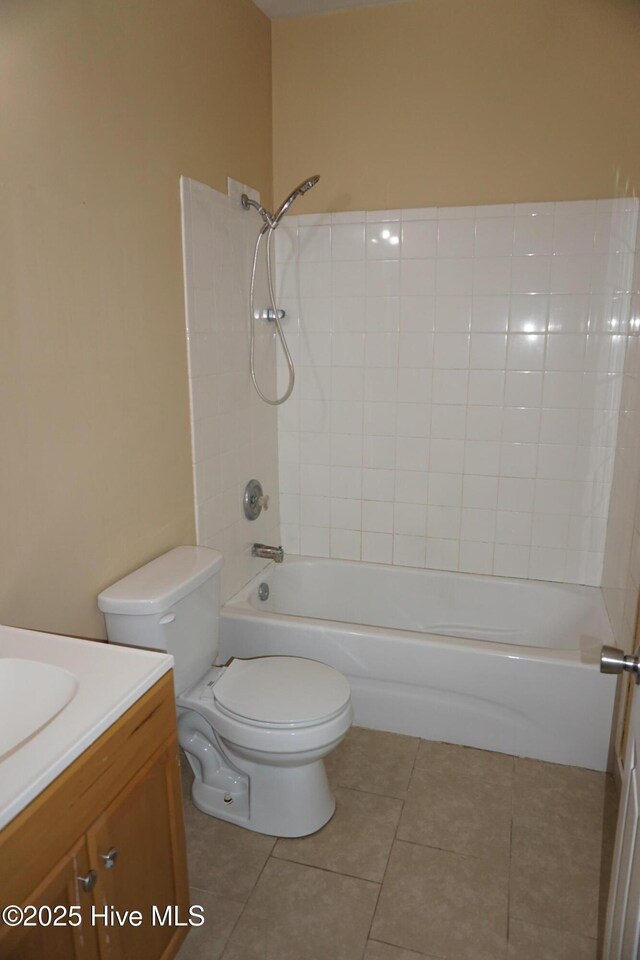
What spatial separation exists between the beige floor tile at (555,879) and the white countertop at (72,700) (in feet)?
3.87

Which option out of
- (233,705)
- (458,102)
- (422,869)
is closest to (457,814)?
(422,869)

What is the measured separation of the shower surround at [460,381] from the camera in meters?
2.58

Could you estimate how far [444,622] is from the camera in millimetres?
2918

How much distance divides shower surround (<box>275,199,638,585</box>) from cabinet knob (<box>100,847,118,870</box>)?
1.96 m

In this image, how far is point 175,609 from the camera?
1855mm

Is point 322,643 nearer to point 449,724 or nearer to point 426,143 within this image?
point 449,724

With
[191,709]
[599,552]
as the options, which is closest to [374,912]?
[191,709]

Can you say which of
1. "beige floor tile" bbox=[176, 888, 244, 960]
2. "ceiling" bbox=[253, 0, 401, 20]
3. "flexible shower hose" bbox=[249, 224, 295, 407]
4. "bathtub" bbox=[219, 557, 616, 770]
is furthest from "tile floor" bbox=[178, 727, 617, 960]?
"ceiling" bbox=[253, 0, 401, 20]

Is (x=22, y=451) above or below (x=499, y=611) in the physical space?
above

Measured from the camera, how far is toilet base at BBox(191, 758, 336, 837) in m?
1.96

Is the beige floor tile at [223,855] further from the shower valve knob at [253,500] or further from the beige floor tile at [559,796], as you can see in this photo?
the shower valve knob at [253,500]

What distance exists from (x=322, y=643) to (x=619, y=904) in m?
1.45

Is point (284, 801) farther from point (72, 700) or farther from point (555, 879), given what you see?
point (72, 700)

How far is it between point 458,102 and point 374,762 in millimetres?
2451
